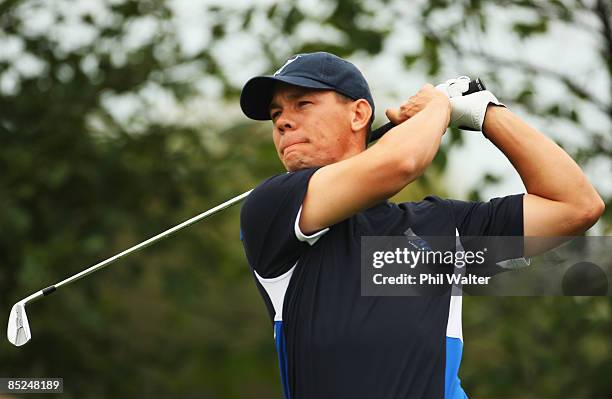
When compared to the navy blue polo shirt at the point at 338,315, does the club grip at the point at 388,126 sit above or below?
above

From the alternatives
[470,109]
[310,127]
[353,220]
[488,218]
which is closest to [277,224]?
[353,220]

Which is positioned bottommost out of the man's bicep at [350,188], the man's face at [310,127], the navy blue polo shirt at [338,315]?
the navy blue polo shirt at [338,315]

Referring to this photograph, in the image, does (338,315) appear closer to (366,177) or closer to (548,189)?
(366,177)

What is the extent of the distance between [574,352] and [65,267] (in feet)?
13.4

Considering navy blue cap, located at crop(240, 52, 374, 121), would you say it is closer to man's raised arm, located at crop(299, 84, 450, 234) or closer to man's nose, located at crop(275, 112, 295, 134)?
man's nose, located at crop(275, 112, 295, 134)

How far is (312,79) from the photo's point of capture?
2898 mm

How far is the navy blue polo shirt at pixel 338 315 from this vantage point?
8.43 ft

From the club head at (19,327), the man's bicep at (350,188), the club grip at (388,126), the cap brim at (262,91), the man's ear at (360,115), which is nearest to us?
the man's bicep at (350,188)

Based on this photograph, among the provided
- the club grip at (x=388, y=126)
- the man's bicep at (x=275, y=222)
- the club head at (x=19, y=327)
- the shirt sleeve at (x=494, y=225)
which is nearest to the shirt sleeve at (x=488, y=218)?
the shirt sleeve at (x=494, y=225)

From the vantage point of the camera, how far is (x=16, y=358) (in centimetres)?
845

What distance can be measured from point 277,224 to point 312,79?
1.60 feet

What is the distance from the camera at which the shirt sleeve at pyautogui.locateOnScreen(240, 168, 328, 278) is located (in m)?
2.65

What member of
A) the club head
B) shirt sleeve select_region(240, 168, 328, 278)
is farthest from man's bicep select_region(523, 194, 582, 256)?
the club head

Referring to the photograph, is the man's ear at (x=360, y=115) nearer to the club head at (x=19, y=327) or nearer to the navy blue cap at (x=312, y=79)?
the navy blue cap at (x=312, y=79)
